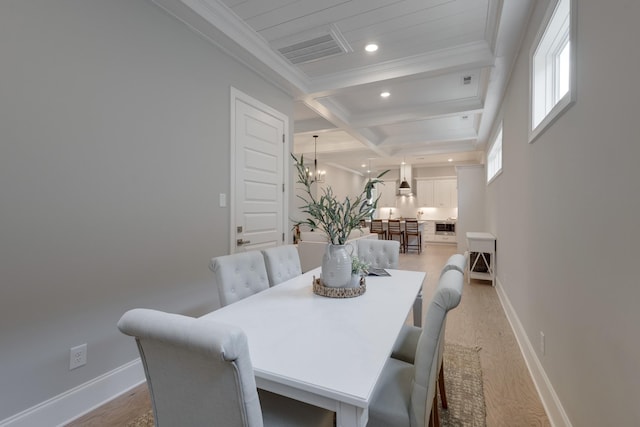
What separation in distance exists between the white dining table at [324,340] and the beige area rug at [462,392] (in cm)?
73

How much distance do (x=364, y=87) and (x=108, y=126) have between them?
2652mm

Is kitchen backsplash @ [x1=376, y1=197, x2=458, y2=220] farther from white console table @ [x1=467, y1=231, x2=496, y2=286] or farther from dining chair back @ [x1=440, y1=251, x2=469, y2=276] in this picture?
dining chair back @ [x1=440, y1=251, x2=469, y2=276]

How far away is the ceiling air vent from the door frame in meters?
0.58

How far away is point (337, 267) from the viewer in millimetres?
1745

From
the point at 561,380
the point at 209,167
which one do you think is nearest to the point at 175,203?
the point at 209,167

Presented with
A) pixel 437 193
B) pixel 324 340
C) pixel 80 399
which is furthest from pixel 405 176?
pixel 80 399

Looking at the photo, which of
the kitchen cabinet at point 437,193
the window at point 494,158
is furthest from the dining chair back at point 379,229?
the window at point 494,158

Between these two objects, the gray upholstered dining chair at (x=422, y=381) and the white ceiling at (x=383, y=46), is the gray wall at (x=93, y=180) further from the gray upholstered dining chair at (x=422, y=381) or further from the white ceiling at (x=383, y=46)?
the gray upholstered dining chair at (x=422, y=381)

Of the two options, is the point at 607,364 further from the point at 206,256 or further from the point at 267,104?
the point at 267,104

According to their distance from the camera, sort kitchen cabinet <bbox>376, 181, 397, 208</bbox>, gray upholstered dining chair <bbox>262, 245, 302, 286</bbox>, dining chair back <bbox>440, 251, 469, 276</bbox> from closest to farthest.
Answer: dining chair back <bbox>440, 251, 469, 276</bbox>
gray upholstered dining chair <bbox>262, 245, 302, 286</bbox>
kitchen cabinet <bbox>376, 181, 397, 208</bbox>

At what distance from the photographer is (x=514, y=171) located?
3.04 m

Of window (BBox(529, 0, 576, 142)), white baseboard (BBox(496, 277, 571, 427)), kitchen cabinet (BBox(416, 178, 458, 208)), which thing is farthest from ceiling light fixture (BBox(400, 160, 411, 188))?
window (BBox(529, 0, 576, 142))

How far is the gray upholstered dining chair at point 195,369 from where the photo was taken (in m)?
0.74

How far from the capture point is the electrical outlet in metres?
1.77
